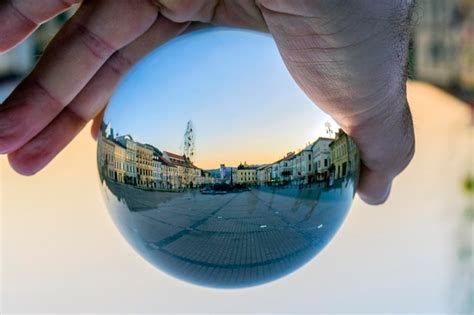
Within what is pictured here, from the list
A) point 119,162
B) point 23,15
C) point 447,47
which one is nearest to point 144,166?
point 119,162

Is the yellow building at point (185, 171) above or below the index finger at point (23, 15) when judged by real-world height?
below

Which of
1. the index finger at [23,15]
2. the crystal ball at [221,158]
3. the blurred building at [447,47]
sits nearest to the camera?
the crystal ball at [221,158]

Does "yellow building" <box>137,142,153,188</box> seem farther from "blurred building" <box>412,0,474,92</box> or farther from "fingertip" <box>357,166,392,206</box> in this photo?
"blurred building" <box>412,0,474,92</box>

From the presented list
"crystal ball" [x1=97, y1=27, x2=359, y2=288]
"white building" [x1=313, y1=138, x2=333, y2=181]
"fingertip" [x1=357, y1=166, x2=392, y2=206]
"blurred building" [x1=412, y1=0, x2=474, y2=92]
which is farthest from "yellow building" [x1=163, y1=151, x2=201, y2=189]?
"blurred building" [x1=412, y1=0, x2=474, y2=92]

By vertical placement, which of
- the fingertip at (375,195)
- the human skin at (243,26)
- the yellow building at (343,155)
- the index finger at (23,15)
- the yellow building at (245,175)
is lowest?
the yellow building at (245,175)

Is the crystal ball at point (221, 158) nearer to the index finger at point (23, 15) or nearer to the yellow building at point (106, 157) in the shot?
A: the yellow building at point (106, 157)

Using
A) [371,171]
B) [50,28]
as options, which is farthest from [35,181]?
[371,171]

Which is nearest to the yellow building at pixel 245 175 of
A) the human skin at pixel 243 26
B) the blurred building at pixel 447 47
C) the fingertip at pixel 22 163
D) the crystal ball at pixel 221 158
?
the crystal ball at pixel 221 158

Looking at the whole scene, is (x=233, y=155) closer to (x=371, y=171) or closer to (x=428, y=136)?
(x=371, y=171)

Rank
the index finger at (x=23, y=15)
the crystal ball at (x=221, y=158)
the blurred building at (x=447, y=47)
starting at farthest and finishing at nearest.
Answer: the blurred building at (x=447, y=47) < the index finger at (x=23, y=15) < the crystal ball at (x=221, y=158)
